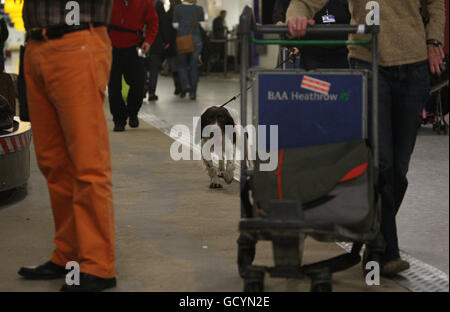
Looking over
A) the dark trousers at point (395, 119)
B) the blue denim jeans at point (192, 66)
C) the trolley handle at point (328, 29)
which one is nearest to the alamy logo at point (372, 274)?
the dark trousers at point (395, 119)

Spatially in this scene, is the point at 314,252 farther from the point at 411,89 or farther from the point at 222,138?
the point at 222,138

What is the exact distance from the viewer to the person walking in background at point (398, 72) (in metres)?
4.08

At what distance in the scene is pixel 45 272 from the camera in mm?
4207

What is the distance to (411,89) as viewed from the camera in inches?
162

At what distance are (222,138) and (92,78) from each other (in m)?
3.37

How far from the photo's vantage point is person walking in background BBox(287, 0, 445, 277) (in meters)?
4.08

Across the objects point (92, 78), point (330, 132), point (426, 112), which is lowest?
point (426, 112)

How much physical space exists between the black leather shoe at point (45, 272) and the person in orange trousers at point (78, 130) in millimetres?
176

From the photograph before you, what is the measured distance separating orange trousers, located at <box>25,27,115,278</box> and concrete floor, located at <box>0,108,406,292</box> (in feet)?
1.09

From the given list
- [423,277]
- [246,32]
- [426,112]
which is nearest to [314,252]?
[423,277]

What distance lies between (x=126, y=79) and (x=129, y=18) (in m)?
0.86

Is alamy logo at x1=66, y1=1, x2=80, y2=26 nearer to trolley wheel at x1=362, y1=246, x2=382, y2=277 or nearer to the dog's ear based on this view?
trolley wheel at x1=362, y1=246, x2=382, y2=277

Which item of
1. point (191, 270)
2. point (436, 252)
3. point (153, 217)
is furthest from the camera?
point (153, 217)

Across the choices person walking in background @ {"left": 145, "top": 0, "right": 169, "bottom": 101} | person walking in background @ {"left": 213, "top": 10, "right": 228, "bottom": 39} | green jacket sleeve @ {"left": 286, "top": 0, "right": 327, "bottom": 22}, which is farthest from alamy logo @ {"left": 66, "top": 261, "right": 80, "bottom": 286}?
person walking in background @ {"left": 213, "top": 10, "right": 228, "bottom": 39}
